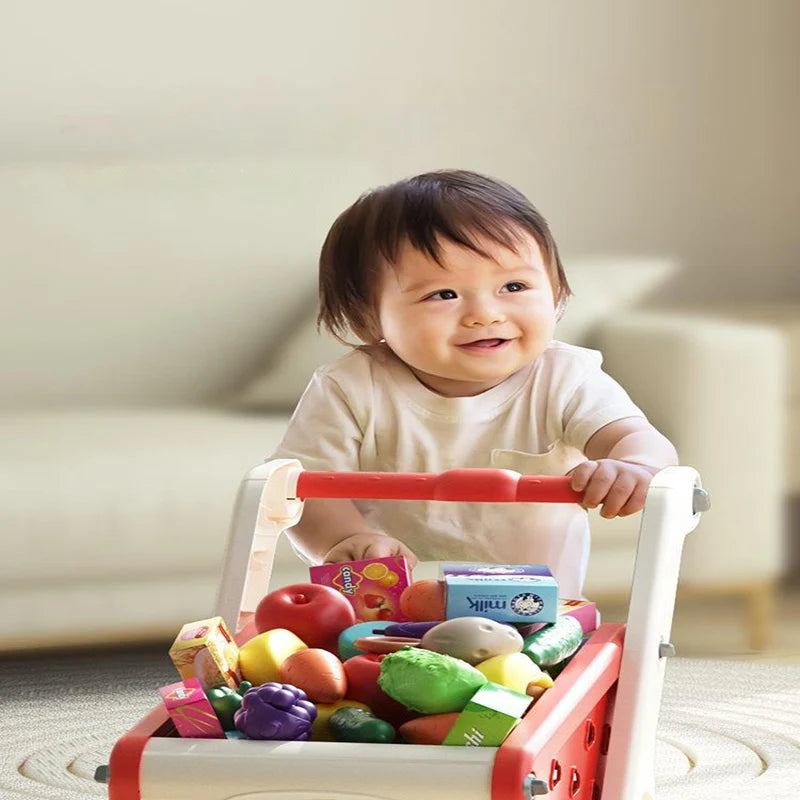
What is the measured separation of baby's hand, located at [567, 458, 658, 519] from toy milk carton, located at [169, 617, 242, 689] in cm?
25

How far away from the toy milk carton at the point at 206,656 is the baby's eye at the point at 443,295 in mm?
372

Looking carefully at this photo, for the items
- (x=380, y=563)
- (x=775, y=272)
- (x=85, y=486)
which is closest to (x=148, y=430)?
(x=85, y=486)

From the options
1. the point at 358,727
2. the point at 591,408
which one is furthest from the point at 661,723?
the point at 358,727

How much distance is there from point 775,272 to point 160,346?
3.58 ft

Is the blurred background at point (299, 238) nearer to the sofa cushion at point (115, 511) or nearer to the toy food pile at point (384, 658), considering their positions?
the sofa cushion at point (115, 511)

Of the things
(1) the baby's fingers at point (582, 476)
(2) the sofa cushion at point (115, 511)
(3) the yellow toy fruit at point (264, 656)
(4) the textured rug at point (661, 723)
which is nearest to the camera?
(3) the yellow toy fruit at point (264, 656)

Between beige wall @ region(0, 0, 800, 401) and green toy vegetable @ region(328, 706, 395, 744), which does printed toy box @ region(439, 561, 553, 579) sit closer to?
green toy vegetable @ region(328, 706, 395, 744)

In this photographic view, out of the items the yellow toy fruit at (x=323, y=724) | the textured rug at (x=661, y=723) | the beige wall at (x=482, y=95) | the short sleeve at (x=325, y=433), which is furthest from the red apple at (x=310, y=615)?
the beige wall at (x=482, y=95)

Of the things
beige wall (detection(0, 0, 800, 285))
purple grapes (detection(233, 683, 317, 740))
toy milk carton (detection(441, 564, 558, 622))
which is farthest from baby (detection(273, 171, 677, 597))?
beige wall (detection(0, 0, 800, 285))

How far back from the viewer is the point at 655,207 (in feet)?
8.56

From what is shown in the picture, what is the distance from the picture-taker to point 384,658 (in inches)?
33.0

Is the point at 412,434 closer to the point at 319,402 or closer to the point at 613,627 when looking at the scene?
the point at 319,402

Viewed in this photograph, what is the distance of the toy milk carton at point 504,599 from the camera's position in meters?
0.91

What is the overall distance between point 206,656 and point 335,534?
1.01 feet
